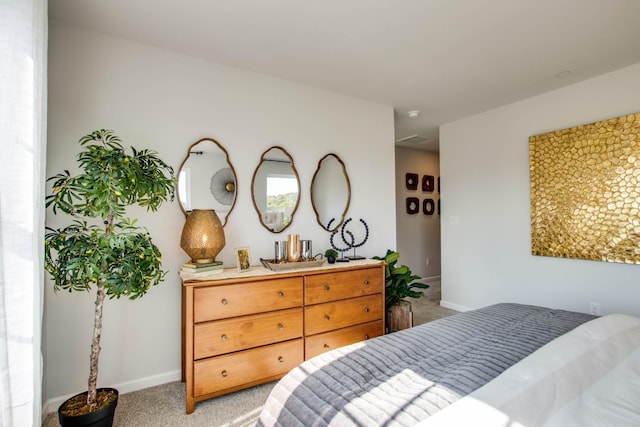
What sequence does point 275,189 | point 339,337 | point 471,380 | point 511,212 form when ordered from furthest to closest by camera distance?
point 511,212, point 275,189, point 339,337, point 471,380

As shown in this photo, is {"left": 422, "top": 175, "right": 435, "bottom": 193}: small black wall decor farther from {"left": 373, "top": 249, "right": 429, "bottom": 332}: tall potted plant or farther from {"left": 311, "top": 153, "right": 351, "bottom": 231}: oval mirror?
{"left": 373, "top": 249, "right": 429, "bottom": 332}: tall potted plant

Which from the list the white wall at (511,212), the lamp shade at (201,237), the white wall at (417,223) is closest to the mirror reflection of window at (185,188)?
the lamp shade at (201,237)

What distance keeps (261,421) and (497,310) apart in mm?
1490

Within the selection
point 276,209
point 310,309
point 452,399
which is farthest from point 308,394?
point 276,209

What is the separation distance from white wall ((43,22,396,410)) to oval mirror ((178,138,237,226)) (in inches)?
2.5

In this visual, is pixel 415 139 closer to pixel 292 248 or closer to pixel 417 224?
pixel 417 224

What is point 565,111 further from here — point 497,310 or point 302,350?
point 302,350

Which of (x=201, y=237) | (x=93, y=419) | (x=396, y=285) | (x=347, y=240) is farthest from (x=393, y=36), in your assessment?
(x=93, y=419)

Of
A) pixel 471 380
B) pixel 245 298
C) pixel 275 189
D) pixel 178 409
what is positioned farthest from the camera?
pixel 275 189

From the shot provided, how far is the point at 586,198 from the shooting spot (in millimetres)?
2846

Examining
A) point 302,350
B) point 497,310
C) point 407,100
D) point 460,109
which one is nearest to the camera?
point 497,310

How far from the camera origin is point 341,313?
246 cm

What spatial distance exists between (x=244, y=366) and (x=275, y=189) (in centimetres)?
144

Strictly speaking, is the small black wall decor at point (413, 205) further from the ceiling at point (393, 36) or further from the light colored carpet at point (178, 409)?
the light colored carpet at point (178, 409)
